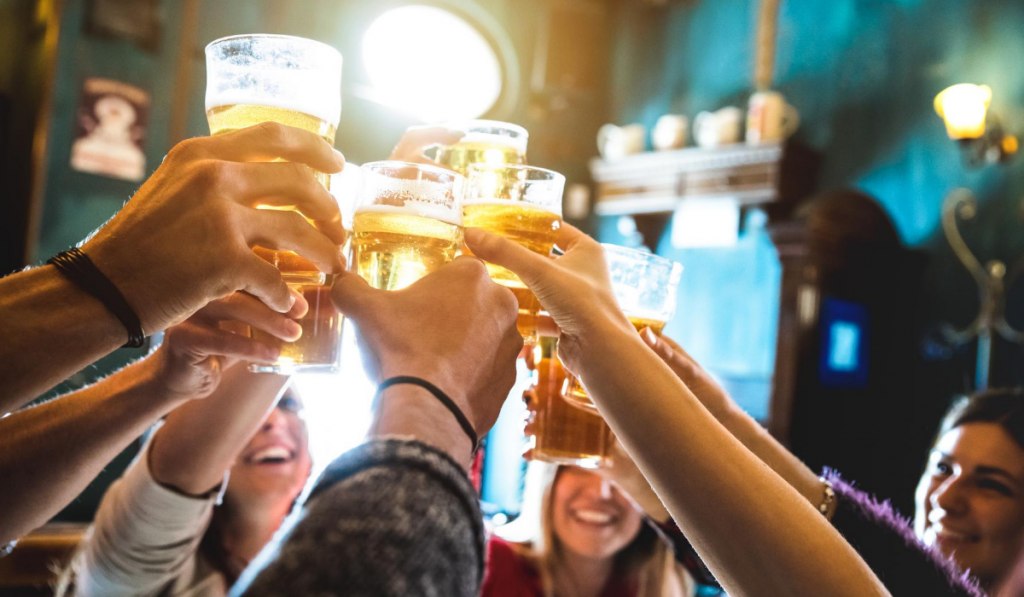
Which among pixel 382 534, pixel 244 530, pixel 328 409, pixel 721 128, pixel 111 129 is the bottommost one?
pixel 244 530

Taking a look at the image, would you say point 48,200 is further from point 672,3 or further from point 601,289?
point 672,3

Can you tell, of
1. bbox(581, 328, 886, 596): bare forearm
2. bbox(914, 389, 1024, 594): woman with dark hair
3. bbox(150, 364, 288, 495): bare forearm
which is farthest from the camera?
bbox(914, 389, 1024, 594): woman with dark hair

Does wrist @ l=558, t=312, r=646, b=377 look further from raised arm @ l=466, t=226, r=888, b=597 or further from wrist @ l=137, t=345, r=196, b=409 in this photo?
wrist @ l=137, t=345, r=196, b=409

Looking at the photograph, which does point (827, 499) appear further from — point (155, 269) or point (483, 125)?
point (155, 269)

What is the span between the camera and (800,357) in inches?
192

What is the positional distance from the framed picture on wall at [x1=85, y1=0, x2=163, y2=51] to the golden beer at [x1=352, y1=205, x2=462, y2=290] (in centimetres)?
487

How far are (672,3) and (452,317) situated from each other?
714 cm

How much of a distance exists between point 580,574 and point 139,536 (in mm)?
1590

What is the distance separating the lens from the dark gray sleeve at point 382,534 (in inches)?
22.8

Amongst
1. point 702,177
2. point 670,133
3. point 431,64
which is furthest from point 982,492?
point 431,64

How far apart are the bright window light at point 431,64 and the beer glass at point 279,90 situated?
5.45 meters

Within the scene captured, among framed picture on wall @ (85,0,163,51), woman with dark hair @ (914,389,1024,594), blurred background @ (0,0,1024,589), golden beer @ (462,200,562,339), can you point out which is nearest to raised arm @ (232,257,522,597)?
golden beer @ (462,200,562,339)

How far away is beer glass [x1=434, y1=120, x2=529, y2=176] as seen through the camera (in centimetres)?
131

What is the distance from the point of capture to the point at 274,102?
3.46 feet
